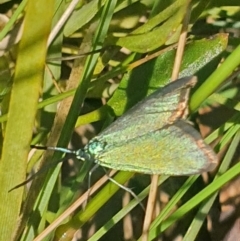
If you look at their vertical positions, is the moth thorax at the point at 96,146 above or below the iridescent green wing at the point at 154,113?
below

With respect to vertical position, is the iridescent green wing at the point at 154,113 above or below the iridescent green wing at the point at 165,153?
above

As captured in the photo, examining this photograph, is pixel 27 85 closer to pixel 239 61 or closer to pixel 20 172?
pixel 20 172

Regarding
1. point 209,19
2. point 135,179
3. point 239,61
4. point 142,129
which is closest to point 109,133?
point 142,129

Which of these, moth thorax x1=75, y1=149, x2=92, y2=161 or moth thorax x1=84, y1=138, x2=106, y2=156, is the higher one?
moth thorax x1=84, y1=138, x2=106, y2=156

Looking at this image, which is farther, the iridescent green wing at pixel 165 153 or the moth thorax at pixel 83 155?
the moth thorax at pixel 83 155

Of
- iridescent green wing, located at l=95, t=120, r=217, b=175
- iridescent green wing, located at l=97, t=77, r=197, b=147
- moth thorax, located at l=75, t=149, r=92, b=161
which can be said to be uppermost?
iridescent green wing, located at l=97, t=77, r=197, b=147

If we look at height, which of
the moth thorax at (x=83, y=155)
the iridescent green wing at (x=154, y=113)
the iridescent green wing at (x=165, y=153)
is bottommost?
the moth thorax at (x=83, y=155)
